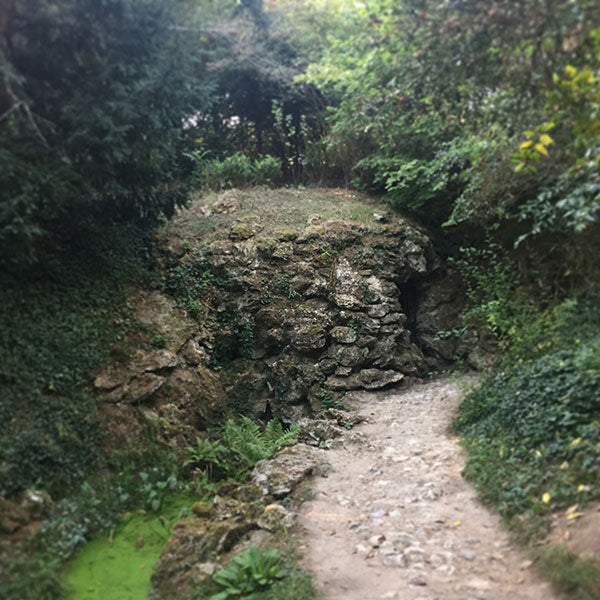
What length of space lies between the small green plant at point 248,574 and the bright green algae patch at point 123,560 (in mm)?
1027

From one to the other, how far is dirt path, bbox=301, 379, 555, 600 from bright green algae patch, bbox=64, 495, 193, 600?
1874 mm

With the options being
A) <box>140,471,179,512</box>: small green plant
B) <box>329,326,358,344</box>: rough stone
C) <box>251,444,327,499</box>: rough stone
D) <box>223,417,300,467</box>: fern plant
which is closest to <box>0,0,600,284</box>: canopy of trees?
<box>329,326,358,344</box>: rough stone

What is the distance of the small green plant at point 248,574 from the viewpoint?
3988 mm

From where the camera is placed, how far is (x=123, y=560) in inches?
194

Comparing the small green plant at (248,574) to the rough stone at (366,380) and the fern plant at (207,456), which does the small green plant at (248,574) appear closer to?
the fern plant at (207,456)

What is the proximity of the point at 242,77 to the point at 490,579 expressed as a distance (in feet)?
47.7

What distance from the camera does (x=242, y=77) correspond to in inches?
543

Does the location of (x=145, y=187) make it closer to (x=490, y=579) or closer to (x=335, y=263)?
(x=335, y=263)

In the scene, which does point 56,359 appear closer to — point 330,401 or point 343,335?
point 330,401

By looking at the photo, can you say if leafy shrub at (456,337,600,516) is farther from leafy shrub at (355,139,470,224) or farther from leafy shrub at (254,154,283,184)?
leafy shrub at (254,154,283,184)

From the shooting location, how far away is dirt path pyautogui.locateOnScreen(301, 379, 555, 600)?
378 centimetres

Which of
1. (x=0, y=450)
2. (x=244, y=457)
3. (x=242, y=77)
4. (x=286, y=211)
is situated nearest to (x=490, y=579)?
(x=244, y=457)

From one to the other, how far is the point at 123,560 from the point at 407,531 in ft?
10.9

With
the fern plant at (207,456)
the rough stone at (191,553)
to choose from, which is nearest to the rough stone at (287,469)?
the fern plant at (207,456)
